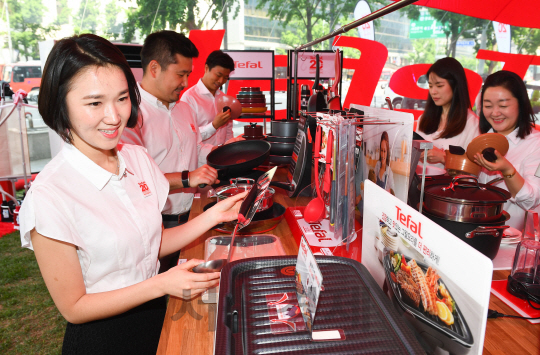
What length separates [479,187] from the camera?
119cm

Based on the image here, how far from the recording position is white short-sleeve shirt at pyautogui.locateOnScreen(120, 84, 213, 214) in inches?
90.2

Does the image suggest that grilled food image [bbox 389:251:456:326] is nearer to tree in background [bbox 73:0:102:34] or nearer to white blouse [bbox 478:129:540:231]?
white blouse [bbox 478:129:540:231]

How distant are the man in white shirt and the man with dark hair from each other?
1.03 m

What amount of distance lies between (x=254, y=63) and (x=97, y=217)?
4.77 m

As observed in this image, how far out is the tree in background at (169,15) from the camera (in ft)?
25.5

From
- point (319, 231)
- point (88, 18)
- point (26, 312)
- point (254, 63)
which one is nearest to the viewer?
point (319, 231)

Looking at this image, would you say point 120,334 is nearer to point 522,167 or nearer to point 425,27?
point 522,167

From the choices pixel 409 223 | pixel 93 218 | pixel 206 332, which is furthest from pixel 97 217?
pixel 409 223

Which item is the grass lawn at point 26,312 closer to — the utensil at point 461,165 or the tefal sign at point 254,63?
the utensil at point 461,165

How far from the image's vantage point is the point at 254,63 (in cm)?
552

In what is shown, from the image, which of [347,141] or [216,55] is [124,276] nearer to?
[347,141]

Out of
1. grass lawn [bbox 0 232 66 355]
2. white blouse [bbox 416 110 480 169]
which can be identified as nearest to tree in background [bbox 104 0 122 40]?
grass lawn [bbox 0 232 66 355]

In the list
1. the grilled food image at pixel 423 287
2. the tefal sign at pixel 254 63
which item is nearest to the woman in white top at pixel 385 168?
the grilled food image at pixel 423 287

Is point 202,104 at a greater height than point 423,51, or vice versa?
→ point 423,51
